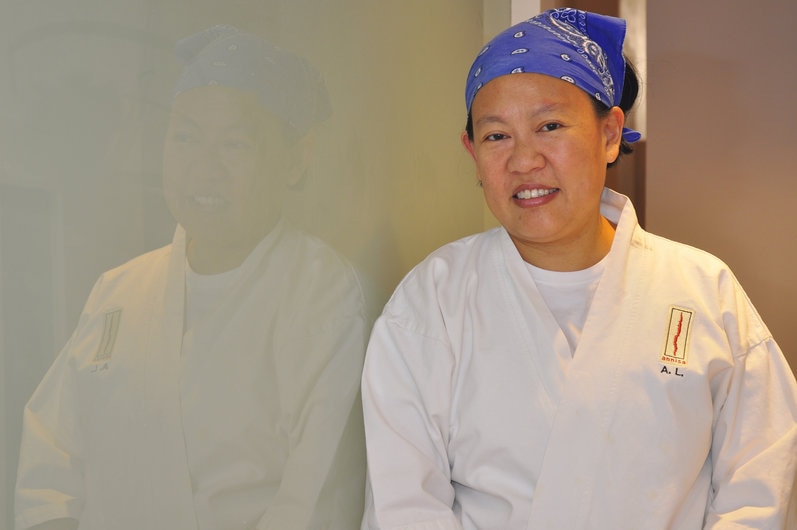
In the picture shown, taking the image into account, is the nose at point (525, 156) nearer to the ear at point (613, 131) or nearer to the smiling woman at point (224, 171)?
the ear at point (613, 131)

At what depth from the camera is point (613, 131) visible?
1508mm

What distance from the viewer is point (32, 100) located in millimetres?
726

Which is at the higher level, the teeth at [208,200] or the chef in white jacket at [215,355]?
the teeth at [208,200]

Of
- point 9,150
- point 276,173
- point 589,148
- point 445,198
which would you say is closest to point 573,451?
point 589,148

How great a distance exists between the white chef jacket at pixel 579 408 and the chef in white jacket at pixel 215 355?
0.13 m

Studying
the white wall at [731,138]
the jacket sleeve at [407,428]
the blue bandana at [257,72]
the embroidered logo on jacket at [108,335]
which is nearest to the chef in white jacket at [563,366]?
the jacket sleeve at [407,428]

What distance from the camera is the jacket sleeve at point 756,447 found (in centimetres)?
135

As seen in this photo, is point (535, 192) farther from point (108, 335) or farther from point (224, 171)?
point (108, 335)

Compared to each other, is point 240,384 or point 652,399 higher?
point 240,384

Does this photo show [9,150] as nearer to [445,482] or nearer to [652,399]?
[445,482]

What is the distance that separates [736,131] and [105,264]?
2.08m

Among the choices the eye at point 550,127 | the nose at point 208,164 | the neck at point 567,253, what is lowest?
the neck at point 567,253

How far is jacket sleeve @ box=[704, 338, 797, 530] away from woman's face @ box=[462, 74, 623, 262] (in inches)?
15.2

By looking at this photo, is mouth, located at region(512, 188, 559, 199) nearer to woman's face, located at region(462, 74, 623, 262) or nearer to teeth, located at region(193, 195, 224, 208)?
woman's face, located at region(462, 74, 623, 262)
